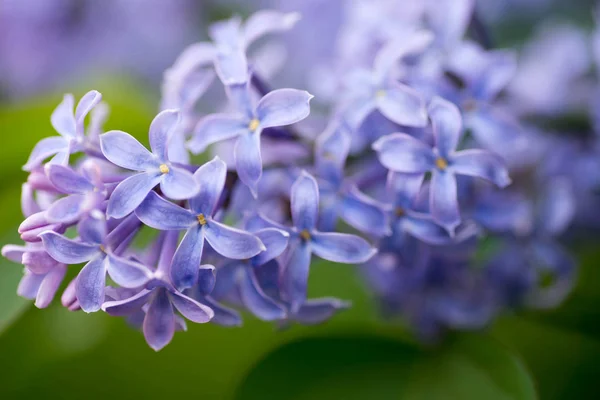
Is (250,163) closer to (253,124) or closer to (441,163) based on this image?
(253,124)

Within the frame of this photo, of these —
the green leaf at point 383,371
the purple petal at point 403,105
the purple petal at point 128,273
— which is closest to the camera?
the purple petal at point 128,273

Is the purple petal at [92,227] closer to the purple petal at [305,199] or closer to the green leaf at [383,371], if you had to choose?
the purple petal at [305,199]

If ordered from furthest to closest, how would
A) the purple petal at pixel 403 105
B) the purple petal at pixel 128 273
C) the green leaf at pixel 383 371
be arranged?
the green leaf at pixel 383 371
the purple petal at pixel 403 105
the purple petal at pixel 128 273

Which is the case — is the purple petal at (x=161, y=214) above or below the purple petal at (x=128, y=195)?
below

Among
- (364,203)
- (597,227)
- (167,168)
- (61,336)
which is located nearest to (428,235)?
(364,203)

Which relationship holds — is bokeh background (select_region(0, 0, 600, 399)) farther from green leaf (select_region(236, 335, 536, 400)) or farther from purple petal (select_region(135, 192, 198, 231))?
purple petal (select_region(135, 192, 198, 231))

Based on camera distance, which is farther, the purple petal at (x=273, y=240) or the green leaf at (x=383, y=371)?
the green leaf at (x=383, y=371)

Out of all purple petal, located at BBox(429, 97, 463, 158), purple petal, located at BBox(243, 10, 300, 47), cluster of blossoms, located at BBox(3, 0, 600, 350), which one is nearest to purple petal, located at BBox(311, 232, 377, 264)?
cluster of blossoms, located at BBox(3, 0, 600, 350)

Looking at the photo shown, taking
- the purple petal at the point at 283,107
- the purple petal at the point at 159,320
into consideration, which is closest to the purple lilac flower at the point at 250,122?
the purple petal at the point at 283,107
